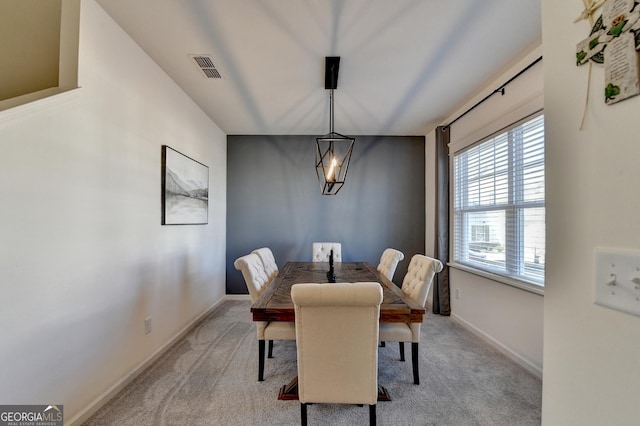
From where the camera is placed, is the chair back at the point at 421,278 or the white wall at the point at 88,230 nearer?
the white wall at the point at 88,230

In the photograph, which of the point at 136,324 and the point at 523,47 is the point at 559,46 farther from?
the point at 136,324

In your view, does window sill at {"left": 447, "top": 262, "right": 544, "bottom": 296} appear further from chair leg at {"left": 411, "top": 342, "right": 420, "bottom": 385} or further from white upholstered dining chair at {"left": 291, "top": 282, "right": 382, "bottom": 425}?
white upholstered dining chair at {"left": 291, "top": 282, "right": 382, "bottom": 425}

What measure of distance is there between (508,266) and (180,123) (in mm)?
3689

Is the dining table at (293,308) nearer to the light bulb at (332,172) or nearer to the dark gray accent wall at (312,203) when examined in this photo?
the light bulb at (332,172)

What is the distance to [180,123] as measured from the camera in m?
2.93

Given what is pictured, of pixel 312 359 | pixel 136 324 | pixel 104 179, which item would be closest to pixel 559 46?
pixel 312 359

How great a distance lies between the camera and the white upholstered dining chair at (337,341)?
142cm

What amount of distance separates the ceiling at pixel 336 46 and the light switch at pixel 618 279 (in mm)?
1892

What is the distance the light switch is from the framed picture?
2.88 meters

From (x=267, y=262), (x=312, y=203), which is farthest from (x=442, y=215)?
(x=267, y=262)

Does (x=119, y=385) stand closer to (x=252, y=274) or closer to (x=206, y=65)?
(x=252, y=274)

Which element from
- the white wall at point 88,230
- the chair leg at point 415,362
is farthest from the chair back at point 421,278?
the white wall at point 88,230

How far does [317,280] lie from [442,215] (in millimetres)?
2177

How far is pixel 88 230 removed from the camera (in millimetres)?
1737
